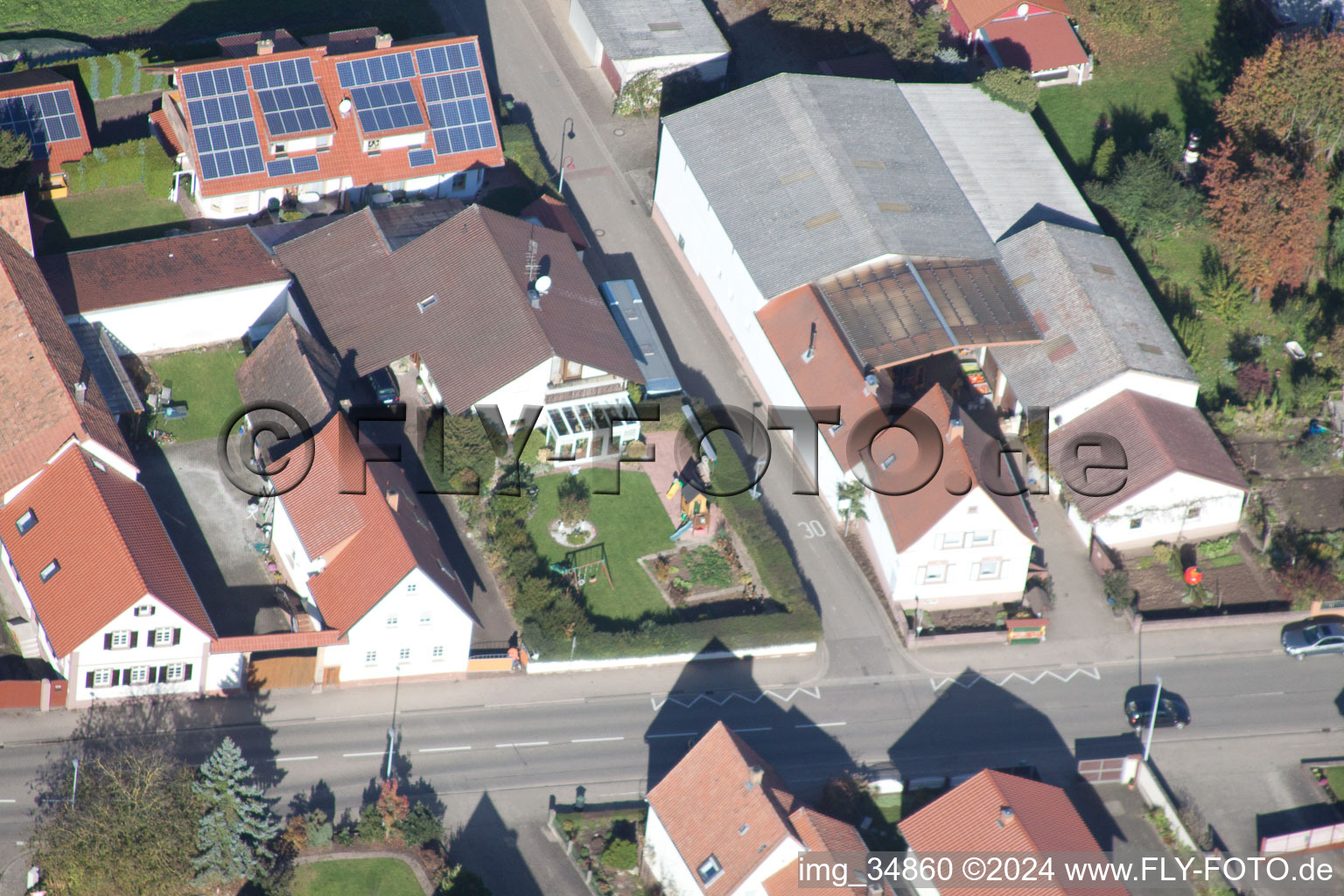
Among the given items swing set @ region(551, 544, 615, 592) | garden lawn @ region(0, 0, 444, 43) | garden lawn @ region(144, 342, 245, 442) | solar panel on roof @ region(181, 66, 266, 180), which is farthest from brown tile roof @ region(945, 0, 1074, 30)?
garden lawn @ region(144, 342, 245, 442)

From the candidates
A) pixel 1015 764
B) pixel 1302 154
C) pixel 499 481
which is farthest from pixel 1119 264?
pixel 499 481

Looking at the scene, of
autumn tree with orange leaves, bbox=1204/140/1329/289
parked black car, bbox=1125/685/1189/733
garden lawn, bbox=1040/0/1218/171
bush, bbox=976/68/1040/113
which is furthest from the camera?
garden lawn, bbox=1040/0/1218/171

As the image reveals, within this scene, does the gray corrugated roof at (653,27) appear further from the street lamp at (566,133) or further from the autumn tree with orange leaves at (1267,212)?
the autumn tree with orange leaves at (1267,212)

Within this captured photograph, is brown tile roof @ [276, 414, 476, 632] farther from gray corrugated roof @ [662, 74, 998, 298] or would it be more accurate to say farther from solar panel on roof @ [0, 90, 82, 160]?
solar panel on roof @ [0, 90, 82, 160]

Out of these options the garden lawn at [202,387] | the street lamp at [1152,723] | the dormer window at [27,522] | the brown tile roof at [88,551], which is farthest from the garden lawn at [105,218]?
the street lamp at [1152,723]

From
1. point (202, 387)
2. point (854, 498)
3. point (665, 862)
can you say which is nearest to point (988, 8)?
point (854, 498)

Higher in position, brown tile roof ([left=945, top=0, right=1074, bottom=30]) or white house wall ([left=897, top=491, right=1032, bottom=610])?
brown tile roof ([left=945, top=0, right=1074, bottom=30])

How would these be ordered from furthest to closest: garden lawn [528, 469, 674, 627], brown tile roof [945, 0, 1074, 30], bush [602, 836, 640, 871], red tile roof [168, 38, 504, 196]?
brown tile roof [945, 0, 1074, 30]
red tile roof [168, 38, 504, 196]
garden lawn [528, 469, 674, 627]
bush [602, 836, 640, 871]

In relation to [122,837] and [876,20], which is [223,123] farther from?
[122,837]
